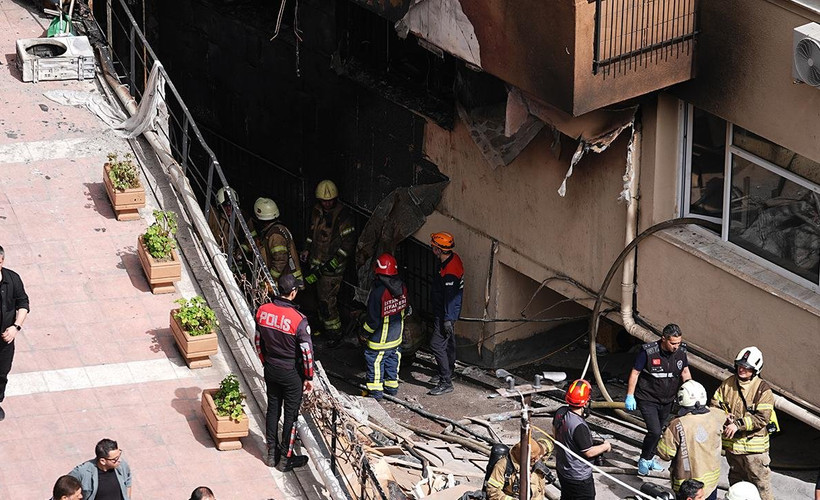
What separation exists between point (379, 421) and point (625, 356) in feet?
11.2

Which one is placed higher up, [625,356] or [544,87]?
[544,87]

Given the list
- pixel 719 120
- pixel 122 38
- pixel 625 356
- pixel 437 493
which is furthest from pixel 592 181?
pixel 122 38

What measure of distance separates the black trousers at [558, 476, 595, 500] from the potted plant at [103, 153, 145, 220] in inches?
190

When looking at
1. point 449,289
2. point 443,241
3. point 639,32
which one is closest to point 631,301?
point 449,289

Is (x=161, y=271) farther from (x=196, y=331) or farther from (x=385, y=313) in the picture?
(x=385, y=313)

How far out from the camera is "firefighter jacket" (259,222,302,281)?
16922 mm

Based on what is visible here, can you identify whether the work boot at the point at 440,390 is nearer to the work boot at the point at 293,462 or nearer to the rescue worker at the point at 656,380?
the rescue worker at the point at 656,380

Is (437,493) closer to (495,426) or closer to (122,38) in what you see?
(495,426)

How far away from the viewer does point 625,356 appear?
16.5 meters

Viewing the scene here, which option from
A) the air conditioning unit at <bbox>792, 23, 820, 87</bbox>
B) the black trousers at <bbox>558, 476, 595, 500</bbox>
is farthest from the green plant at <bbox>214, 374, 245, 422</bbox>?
the air conditioning unit at <bbox>792, 23, 820, 87</bbox>

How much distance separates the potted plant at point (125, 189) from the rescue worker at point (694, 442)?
5.37 metres

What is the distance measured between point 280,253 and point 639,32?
6040mm

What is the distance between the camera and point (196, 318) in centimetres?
1181

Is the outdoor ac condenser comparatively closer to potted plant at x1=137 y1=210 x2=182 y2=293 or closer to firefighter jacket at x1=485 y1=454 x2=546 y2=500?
potted plant at x1=137 y1=210 x2=182 y2=293
